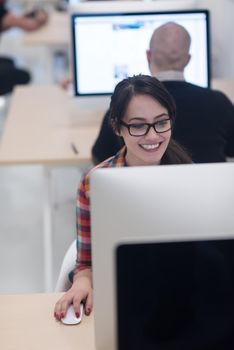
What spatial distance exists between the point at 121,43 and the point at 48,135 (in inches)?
18.7

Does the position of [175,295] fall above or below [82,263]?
above

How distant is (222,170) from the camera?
99 cm

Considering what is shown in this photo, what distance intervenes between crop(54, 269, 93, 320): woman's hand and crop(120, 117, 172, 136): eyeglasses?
0.35 m

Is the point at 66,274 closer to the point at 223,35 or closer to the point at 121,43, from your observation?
the point at 121,43

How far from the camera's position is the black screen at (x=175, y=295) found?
33.0 inches

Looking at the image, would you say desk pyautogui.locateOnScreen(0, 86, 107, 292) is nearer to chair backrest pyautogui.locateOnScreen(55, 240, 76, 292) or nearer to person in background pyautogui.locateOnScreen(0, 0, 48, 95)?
chair backrest pyautogui.locateOnScreen(55, 240, 76, 292)

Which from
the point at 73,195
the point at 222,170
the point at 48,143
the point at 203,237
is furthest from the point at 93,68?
the point at 203,237

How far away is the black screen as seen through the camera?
2.75ft

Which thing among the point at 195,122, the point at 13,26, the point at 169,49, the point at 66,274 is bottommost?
the point at 66,274

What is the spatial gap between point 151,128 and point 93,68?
1228mm

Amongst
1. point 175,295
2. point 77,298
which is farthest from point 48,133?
point 175,295

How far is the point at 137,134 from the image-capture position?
4.79 feet

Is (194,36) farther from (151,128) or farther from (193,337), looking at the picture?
(193,337)


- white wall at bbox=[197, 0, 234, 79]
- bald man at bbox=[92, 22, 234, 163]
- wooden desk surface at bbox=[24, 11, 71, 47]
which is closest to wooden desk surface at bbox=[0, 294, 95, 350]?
bald man at bbox=[92, 22, 234, 163]
